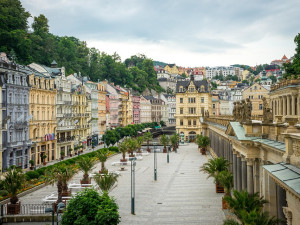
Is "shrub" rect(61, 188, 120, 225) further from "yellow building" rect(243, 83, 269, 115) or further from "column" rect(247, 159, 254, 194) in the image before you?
"yellow building" rect(243, 83, 269, 115)

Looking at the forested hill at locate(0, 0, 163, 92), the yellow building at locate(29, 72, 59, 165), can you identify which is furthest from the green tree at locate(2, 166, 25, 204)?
the forested hill at locate(0, 0, 163, 92)

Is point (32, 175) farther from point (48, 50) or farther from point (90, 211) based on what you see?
point (48, 50)

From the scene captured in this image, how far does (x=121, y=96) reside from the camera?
127188mm

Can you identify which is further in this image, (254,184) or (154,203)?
(154,203)

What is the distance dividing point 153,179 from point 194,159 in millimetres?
20992

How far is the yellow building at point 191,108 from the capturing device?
10388 centimetres

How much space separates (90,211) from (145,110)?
5274 inches

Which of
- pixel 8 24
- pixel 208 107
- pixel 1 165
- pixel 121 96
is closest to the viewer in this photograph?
pixel 1 165

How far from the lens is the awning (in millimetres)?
11952

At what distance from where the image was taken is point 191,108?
105m

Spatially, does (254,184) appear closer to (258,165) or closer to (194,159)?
(258,165)

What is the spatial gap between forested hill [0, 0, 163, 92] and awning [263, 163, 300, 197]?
60703 millimetres

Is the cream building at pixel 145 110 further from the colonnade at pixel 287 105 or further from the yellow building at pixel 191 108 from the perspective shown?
the colonnade at pixel 287 105

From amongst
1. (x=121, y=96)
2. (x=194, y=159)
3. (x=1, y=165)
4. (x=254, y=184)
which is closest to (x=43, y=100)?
(x=1, y=165)
